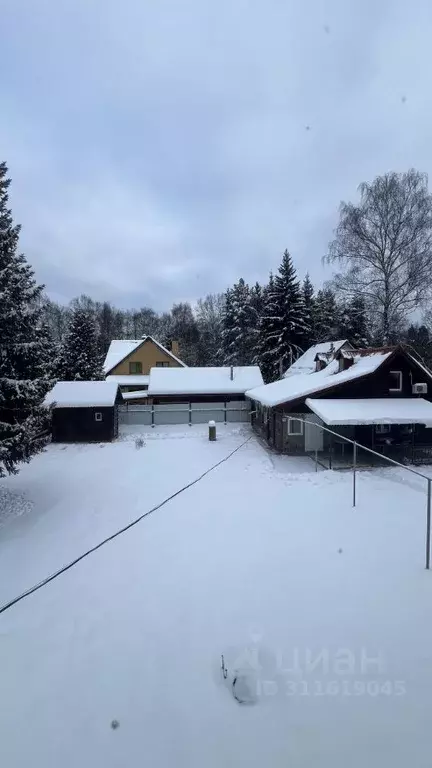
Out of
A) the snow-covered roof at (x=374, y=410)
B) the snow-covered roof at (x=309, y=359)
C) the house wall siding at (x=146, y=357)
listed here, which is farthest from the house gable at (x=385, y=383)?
the house wall siding at (x=146, y=357)

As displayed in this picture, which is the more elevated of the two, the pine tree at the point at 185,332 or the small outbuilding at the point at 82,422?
the pine tree at the point at 185,332

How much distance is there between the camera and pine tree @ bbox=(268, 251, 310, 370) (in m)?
35.4

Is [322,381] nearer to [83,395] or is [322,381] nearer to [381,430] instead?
[381,430]

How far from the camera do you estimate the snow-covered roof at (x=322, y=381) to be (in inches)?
680

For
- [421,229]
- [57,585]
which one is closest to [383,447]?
[421,229]

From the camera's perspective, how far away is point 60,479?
14656 millimetres

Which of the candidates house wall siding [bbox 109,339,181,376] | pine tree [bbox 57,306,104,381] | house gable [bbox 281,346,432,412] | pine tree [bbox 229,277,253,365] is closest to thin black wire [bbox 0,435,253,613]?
house gable [bbox 281,346,432,412]

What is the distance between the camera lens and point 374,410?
16234mm

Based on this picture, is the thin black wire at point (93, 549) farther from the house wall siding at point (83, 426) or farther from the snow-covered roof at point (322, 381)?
the house wall siding at point (83, 426)

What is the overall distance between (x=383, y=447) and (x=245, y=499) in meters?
8.54

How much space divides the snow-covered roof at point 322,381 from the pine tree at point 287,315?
1431 cm

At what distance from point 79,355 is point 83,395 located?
1179cm

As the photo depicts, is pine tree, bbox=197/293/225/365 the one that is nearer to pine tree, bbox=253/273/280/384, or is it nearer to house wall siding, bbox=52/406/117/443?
pine tree, bbox=253/273/280/384

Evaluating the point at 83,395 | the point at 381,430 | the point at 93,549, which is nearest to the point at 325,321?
the point at 381,430
